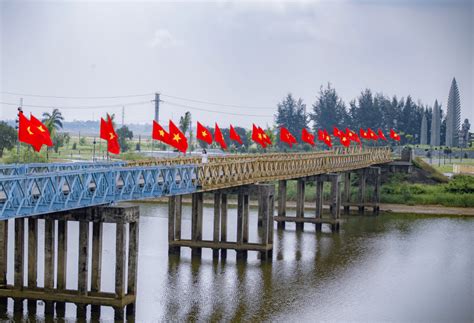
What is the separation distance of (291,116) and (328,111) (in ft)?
22.3

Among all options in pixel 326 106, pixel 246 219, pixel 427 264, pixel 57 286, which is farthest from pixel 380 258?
pixel 326 106

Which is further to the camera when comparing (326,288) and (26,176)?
(326,288)

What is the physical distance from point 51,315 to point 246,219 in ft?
57.5

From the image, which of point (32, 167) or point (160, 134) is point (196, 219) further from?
point (32, 167)

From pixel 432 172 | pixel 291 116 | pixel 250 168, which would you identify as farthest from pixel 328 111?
pixel 250 168

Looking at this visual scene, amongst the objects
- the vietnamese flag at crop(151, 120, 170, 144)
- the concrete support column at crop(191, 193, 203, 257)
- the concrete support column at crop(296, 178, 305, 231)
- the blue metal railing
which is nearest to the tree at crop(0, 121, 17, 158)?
the concrete support column at crop(296, 178, 305, 231)

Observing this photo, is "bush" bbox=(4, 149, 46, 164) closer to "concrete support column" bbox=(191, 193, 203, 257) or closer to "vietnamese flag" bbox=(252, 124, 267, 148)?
"vietnamese flag" bbox=(252, 124, 267, 148)

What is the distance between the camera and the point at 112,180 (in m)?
37.0

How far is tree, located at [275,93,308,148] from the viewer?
171 meters

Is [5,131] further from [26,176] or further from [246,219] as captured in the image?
[26,176]

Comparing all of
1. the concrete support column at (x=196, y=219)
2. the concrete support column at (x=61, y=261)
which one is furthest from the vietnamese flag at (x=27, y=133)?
the concrete support column at (x=196, y=219)

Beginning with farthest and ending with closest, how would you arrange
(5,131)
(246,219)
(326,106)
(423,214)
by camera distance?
(326,106) → (5,131) → (423,214) → (246,219)

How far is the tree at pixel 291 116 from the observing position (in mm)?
171475

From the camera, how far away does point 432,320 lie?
4031cm
